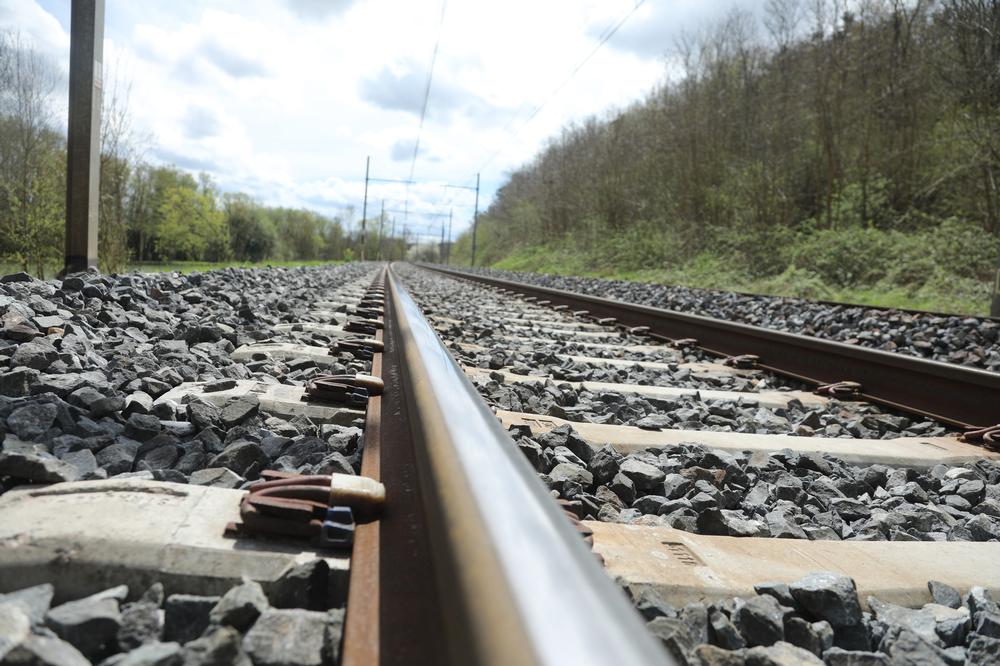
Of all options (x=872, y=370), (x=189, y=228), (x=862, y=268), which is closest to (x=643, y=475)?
(x=872, y=370)

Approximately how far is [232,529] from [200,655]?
29cm

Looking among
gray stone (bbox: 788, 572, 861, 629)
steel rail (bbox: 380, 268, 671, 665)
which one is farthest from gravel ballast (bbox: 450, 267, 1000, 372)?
steel rail (bbox: 380, 268, 671, 665)

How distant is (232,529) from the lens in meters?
1.06

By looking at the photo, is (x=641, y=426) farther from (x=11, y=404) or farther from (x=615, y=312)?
(x=615, y=312)

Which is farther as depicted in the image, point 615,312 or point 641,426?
point 615,312

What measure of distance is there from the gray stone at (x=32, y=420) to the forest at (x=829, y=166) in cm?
942

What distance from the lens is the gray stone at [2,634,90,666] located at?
0.73 m

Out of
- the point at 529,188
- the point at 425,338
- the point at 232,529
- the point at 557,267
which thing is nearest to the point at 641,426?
the point at 425,338

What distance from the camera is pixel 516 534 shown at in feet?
2.21

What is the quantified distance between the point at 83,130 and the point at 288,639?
5353 millimetres

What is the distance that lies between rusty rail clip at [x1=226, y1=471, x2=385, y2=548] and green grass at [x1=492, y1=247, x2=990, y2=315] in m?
8.91

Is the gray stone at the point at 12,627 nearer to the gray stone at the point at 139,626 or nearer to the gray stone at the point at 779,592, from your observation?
the gray stone at the point at 139,626

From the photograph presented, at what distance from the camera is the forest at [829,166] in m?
11.8

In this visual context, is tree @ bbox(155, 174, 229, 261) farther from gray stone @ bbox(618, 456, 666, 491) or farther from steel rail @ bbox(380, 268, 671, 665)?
steel rail @ bbox(380, 268, 671, 665)
